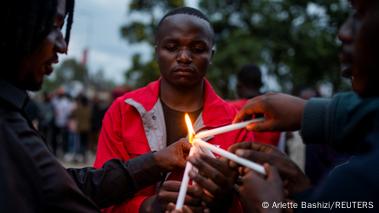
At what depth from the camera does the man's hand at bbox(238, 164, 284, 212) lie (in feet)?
5.84

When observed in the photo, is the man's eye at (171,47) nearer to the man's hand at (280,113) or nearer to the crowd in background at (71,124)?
the man's hand at (280,113)

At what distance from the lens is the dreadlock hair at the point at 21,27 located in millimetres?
1743

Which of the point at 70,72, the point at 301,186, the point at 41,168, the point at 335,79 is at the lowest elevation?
the point at 70,72

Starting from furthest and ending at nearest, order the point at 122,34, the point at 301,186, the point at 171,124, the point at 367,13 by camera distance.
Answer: the point at 122,34
the point at 171,124
the point at 301,186
the point at 367,13

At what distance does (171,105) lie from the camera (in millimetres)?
3133

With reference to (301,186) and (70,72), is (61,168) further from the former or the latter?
(70,72)

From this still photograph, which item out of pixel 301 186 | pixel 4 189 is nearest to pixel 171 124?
pixel 301 186

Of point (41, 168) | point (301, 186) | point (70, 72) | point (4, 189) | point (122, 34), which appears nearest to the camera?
point (4, 189)

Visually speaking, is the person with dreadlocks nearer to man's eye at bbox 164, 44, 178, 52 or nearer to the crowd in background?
man's eye at bbox 164, 44, 178, 52

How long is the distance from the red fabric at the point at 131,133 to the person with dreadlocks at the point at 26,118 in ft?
2.88

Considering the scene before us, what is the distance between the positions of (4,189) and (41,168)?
6.0 inches

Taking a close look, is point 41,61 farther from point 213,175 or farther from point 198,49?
point 198,49

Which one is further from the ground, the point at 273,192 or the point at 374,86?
the point at 374,86

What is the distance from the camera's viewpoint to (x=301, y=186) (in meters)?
1.95
